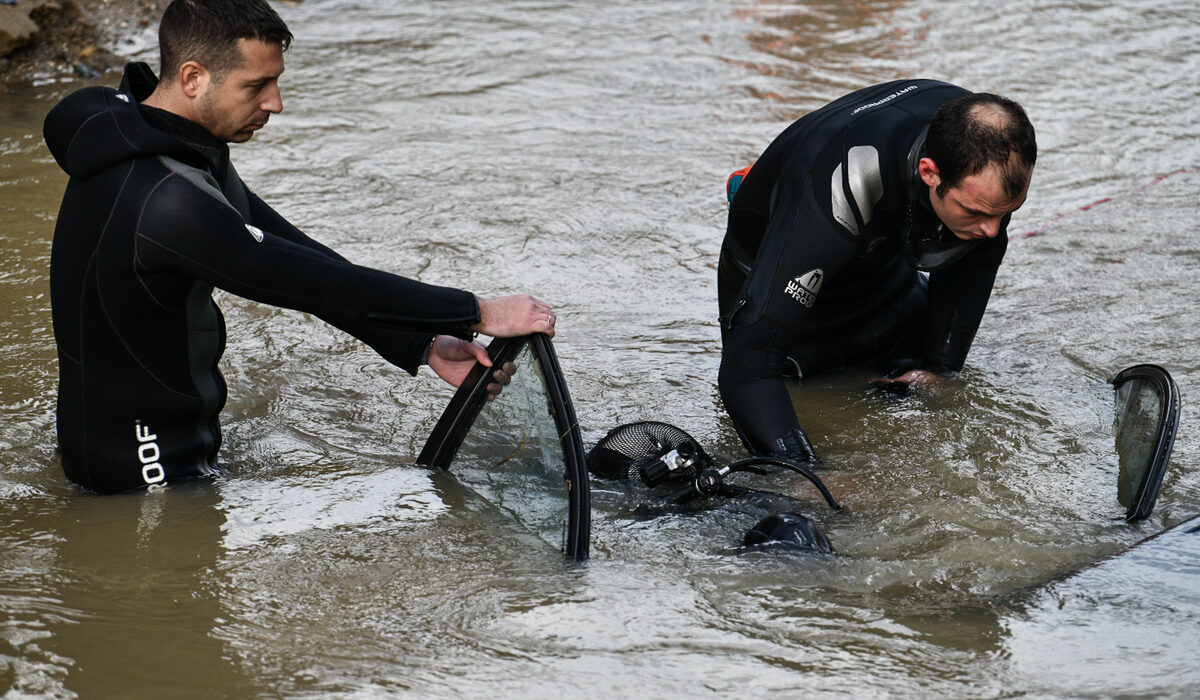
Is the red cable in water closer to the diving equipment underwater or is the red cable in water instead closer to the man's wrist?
the diving equipment underwater

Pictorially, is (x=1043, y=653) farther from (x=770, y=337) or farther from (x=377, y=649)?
(x=377, y=649)

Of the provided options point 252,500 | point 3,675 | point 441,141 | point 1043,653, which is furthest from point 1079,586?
point 441,141

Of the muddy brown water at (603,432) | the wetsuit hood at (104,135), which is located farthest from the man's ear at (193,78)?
the muddy brown water at (603,432)

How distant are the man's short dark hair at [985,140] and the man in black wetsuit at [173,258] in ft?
4.10

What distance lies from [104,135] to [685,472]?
5.79ft

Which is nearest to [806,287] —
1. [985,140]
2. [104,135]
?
[985,140]

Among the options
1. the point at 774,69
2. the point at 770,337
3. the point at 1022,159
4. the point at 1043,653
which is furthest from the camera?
the point at 774,69

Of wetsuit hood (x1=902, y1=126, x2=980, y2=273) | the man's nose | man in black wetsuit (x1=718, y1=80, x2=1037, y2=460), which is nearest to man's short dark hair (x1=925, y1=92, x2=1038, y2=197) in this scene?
man in black wetsuit (x1=718, y1=80, x2=1037, y2=460)

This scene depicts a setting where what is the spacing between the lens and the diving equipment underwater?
300 cm

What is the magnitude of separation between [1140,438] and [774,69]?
5.22 meters

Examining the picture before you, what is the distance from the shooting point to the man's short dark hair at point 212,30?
2.75 meters

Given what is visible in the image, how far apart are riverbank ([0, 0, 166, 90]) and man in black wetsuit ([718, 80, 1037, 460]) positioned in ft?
18.8

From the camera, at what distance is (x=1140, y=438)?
3504 millimetres

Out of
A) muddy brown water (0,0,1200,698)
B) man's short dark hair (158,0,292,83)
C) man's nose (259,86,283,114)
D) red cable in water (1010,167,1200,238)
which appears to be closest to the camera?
muddy brown water (0,0,1200,698)
